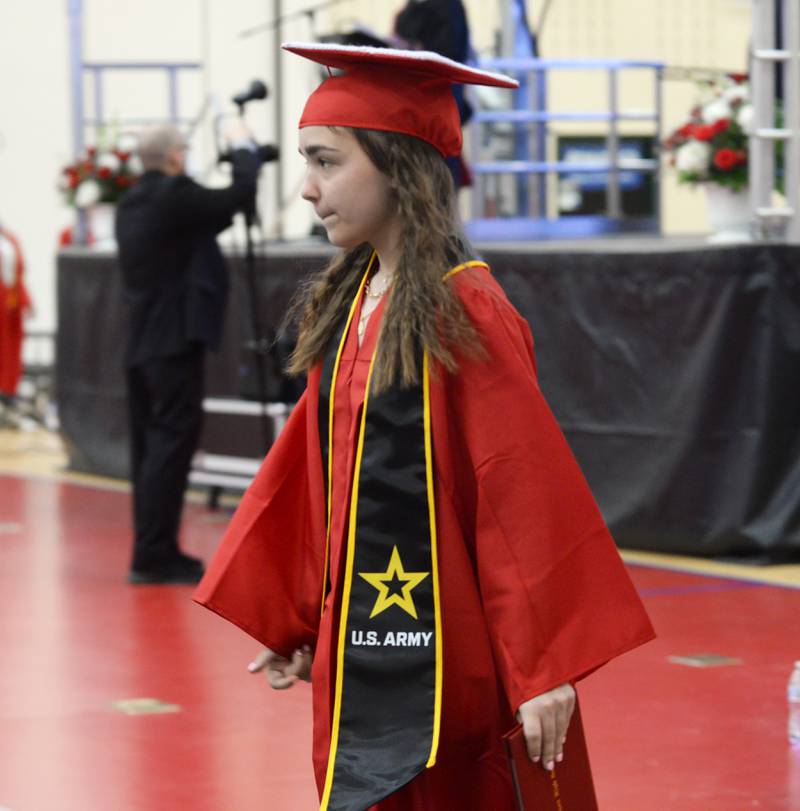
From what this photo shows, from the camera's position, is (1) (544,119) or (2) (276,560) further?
(1) (544,119)

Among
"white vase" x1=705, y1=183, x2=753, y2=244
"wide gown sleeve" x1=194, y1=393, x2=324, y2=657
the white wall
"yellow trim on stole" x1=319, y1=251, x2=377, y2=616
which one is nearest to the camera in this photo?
"yellow trim on stole" x1=319, y1=251, x2=377, y2=616

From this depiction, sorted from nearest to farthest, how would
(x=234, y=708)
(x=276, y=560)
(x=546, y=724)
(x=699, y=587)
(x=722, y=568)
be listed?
(x=546, y=724) → (x=276, y=560) → (x=234, y=708) → (x=699, y=587) → (x=722, y=568)

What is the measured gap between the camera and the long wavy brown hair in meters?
2.42

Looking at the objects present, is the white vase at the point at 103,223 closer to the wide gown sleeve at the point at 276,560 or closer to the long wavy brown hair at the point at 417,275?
the wide gown sleeve at the point at 276,560

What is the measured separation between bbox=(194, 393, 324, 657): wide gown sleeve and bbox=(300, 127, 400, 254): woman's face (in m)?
0.28

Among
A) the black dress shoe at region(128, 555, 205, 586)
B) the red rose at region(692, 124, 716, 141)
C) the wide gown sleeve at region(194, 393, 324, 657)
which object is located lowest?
the black dress shoe at region(128, 555, 205, 586)

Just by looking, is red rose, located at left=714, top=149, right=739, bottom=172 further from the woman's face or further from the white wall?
the white wall

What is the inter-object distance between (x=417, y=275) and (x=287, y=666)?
639 millimetres

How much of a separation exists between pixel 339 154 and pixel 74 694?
9.62 ft

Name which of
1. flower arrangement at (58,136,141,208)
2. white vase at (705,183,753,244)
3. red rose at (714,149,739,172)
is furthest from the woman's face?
flower arrangement at (58,136,141,208)

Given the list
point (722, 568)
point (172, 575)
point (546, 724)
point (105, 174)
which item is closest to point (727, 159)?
point (722, 568)

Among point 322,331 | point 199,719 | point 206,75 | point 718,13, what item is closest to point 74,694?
point 199,719

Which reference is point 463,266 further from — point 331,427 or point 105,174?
point 105,174

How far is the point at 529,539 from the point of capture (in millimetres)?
2355
